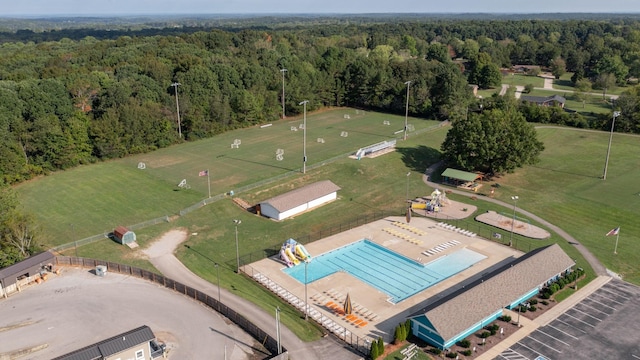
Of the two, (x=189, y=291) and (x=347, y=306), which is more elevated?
(x=347, y=306)

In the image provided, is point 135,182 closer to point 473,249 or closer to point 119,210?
point 119,210

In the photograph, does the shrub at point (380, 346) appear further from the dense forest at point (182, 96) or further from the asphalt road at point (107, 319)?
the dense forest at point (182, 96)

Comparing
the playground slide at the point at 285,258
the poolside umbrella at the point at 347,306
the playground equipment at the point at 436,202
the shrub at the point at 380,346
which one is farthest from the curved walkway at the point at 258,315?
the playground equipment at the point at 436,202

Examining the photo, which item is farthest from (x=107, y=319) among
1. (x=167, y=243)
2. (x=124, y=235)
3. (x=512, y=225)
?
(x=512, y=225)

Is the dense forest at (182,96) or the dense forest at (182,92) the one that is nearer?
the dense forest at (182,96)

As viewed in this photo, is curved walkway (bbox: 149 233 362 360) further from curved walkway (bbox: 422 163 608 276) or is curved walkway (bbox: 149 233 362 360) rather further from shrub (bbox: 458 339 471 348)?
Result: curved walkway (bbox: 422 163 608 276)

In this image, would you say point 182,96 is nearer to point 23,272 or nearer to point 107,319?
point 23,272
